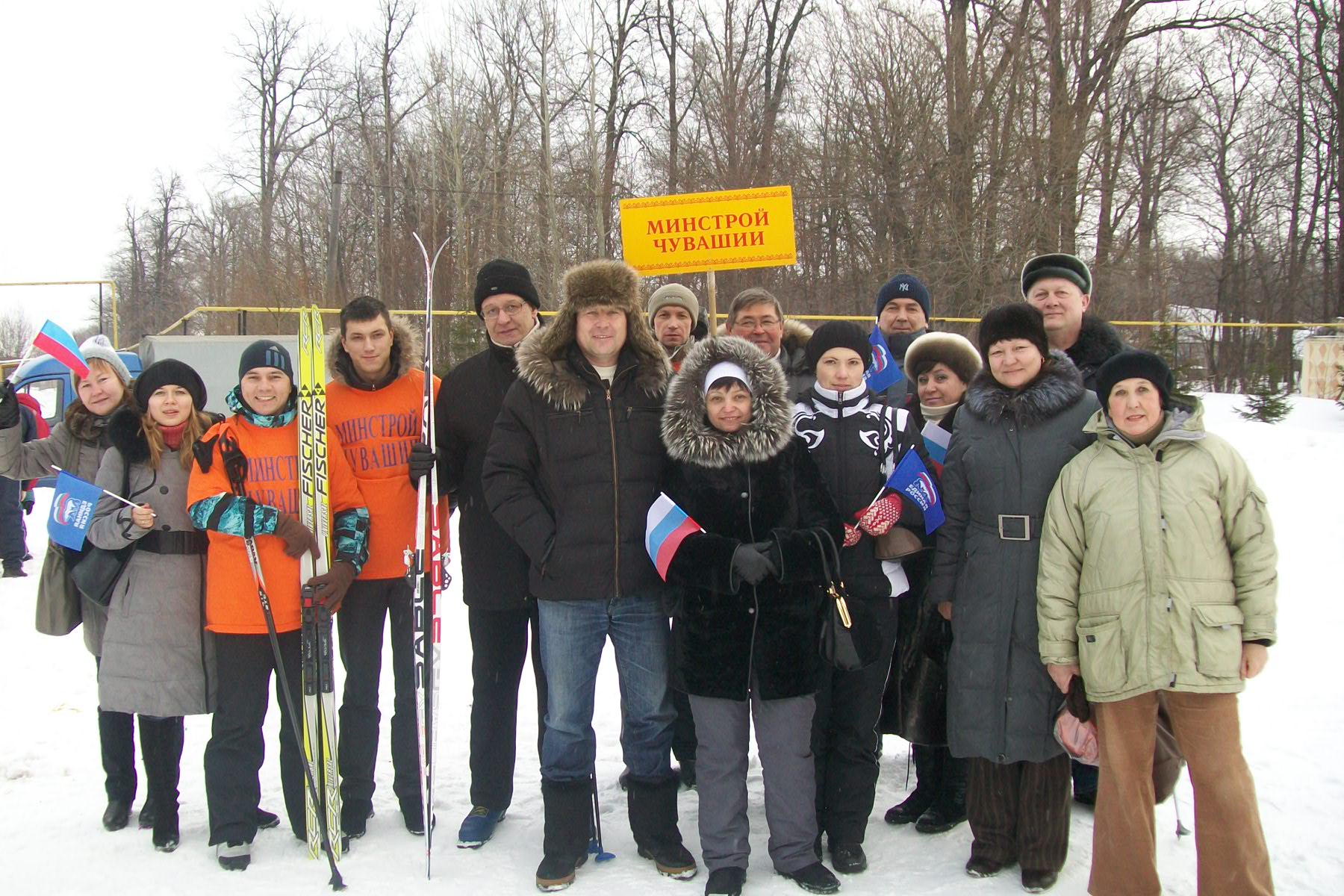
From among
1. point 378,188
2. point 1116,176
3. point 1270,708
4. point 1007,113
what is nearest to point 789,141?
point 1007,113

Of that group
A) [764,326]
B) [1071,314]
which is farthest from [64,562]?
[1071,314]

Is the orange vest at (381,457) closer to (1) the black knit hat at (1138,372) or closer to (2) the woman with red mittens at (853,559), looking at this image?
(2) the woman with red mittens at (853,559)

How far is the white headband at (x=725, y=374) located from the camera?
2939 millimetres

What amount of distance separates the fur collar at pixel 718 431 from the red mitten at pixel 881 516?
0.37m

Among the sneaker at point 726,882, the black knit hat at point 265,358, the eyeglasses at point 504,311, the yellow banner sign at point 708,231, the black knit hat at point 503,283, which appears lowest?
the sneaker at point 726,882

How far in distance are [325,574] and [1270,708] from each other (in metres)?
4.39

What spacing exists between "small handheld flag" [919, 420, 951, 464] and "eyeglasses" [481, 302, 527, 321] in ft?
5.28

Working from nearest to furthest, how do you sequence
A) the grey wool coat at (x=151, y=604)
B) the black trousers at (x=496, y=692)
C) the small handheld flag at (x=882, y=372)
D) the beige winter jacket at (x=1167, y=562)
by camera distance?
the beige winter jacket at (x=1167, y=562) → the grey wool coat at (x=151, y=604) → the black trousers at (x=496, y=692) → the small handheld flag at (x=882, y=372)

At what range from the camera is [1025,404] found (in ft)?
9.66

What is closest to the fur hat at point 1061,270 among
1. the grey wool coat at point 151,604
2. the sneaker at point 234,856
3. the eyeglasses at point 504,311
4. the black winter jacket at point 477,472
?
the eyeglasses at point 504,311

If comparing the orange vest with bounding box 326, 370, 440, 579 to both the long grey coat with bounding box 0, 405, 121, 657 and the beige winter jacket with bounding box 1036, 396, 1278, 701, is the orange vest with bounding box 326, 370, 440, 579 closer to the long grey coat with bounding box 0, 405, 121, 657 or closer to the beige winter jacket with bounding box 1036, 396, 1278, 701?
the long grey coat with bounding box 0, 405, 121, 657

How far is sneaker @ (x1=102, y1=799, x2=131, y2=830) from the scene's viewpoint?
343 centimetres

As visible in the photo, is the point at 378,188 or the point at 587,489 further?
the point at 378,188

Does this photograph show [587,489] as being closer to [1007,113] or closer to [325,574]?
[325,574]
